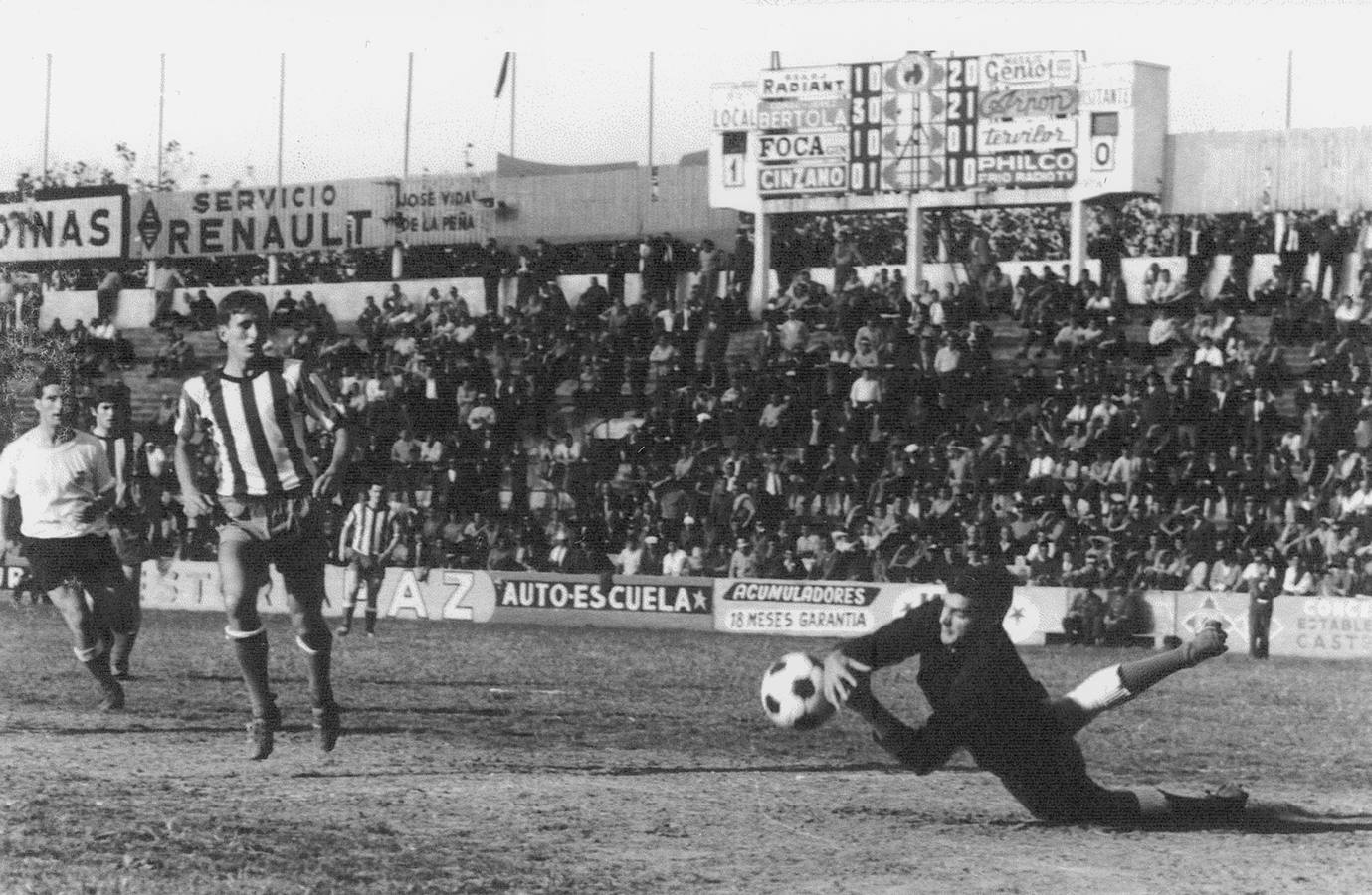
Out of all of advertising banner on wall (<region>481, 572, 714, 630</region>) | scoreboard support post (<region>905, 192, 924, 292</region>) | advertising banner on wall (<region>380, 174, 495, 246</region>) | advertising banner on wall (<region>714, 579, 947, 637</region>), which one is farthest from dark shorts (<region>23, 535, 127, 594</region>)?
advertising banner on wall (<region>380, 174, 495, 246</region>)

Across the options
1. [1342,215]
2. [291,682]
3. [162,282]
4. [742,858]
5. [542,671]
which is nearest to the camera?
[742,858]

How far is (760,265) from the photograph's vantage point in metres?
35.5

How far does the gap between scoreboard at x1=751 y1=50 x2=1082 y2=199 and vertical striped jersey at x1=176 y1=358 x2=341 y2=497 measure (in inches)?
972

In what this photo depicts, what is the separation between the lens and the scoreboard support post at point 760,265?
34844mm

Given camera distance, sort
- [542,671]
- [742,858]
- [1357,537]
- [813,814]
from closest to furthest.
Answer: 1. [742,858]
2. [813,814]
3. [542,671]
4. [1357,537]

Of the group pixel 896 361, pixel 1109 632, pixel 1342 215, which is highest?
pixel 1342 215

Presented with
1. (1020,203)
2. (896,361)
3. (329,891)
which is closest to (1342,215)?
(1020,203)

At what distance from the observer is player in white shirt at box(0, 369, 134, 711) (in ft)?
43.5

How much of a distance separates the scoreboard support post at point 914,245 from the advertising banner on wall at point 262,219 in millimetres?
13050

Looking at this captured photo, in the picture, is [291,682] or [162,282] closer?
[291,682]

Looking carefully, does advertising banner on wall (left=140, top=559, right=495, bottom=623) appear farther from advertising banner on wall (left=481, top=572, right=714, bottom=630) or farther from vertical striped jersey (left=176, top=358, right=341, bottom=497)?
vertical striped jersey (left=176, top=358, right=341, bottom=497)

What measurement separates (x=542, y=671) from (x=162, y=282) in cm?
2437

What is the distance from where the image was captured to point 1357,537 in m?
24.3

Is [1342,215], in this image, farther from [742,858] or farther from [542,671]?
[742,858]
